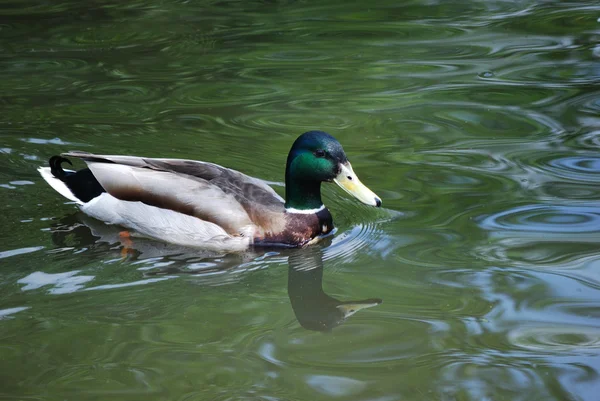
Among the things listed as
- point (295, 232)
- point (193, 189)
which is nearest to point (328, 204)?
point (295, 232)

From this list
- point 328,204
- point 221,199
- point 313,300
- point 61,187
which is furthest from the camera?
point 328,204

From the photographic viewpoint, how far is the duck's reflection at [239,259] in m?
5.51

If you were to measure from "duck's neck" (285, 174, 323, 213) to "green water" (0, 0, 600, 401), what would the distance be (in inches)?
12.3

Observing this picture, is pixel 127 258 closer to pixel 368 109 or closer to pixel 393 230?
pixel 393 230

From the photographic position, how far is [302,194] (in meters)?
6.73

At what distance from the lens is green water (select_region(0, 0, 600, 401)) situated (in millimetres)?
4789

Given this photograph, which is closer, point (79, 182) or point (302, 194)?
point (302, 194)

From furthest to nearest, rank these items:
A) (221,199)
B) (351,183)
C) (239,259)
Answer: (221,199) → (351,183) → (239,259)

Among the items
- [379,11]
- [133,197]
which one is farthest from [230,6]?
[133,197]

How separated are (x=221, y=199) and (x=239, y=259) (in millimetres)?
494

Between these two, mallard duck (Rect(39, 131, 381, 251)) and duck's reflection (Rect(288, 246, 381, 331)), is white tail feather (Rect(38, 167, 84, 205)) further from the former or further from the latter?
duck's reflection (Rect(288, 246, 381, 331))

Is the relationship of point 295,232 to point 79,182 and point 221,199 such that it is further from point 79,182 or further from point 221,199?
point 79,182

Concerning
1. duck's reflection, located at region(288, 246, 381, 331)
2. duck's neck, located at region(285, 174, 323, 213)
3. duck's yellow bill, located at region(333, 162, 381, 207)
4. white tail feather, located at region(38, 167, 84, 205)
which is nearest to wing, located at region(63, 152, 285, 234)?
duck's neck, located at region(285, 174, 323, 213)

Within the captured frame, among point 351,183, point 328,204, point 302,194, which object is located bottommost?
point 328,204
